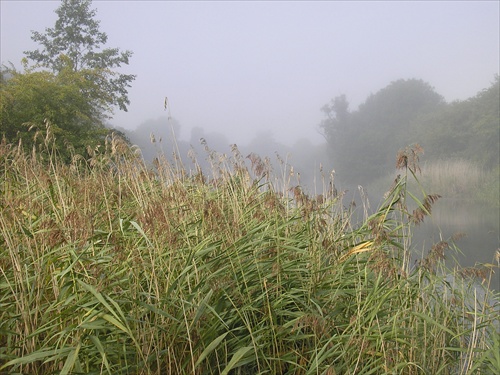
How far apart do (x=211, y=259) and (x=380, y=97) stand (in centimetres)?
6790

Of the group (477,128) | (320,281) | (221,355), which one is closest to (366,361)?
(320,281)

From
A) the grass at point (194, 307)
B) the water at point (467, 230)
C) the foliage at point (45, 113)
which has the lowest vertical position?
the water at point (467, 230)

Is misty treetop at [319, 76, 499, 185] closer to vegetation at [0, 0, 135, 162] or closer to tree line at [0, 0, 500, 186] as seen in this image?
tree line at [0, 0, 500, 186]

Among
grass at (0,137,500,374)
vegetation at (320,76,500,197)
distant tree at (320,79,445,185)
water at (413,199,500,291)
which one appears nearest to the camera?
grass at (0,137,500,374)

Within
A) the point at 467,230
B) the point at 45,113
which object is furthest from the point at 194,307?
the point at 467,230

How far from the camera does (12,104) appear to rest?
12.4 meters

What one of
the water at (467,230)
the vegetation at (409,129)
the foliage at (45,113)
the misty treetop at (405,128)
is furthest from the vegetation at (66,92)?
the misty treetop at (405,128)

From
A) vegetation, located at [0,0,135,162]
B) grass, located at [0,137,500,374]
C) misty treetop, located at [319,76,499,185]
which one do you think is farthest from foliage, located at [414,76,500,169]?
grass, located at [0,137,500,374]

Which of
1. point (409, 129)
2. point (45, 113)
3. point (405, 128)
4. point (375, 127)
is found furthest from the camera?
point (375, 127)

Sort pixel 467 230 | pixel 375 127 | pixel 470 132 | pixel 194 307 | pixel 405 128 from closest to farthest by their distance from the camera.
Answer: pixel 194 307 < pixel 467 230 < pixel 470 132 < pixel 405 128 < pixel 375 127

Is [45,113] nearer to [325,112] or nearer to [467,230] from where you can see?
[467,230]

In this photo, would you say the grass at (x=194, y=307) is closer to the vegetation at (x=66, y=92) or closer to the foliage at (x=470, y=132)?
the vegetation at (x=66, y=92)

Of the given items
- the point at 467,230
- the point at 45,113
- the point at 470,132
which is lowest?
the point at 467,230

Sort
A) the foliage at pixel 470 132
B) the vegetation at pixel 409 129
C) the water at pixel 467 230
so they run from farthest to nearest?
the vegetation at pixel 409 129 < the foliage at pixel 470 132 < the water at pixel 467 230
